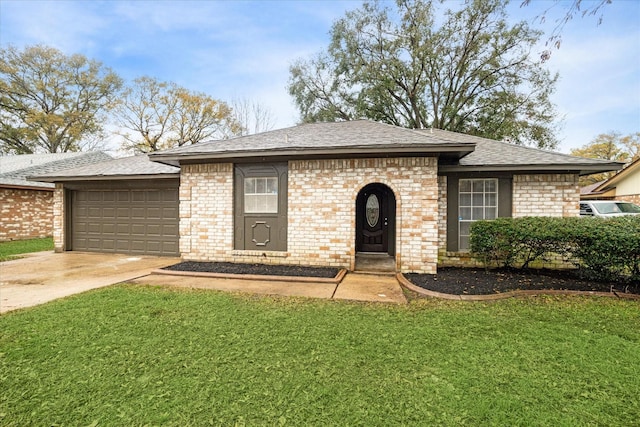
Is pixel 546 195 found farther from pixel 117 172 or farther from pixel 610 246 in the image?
pixel 117 172

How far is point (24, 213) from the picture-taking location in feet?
42.8

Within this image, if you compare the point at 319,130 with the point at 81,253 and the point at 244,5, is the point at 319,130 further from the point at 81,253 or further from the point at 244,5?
the point at 81,253

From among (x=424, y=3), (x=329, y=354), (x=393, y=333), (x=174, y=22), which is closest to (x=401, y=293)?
(x=393, y=333)

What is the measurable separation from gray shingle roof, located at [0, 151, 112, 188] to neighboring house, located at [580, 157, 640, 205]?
92.0ft

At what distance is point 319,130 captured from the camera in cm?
869

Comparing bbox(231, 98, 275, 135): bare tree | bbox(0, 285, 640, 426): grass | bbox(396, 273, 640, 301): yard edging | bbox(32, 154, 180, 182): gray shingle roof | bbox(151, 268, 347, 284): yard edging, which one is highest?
bbox(231, 98, 275, 135): bare tree

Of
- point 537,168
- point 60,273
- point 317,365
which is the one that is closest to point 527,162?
point 537,168

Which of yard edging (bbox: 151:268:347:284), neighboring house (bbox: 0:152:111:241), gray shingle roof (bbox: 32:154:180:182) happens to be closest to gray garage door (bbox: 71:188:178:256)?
gray shingle roof (bbox: 32:154:180:182)

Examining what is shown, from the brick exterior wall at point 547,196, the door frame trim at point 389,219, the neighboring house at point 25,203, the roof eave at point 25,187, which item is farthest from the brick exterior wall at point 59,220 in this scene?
the brick exterior wall at point 547,196

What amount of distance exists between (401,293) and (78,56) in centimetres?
3493

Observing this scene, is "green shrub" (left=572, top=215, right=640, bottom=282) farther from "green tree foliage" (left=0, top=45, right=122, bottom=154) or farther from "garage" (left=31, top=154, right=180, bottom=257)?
"green tree foliage" (left=0, top=45, right=122, bottom=154)

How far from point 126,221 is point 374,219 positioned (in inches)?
319

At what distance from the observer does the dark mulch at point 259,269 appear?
6355mm

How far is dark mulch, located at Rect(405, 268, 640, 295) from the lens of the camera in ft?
17.6
